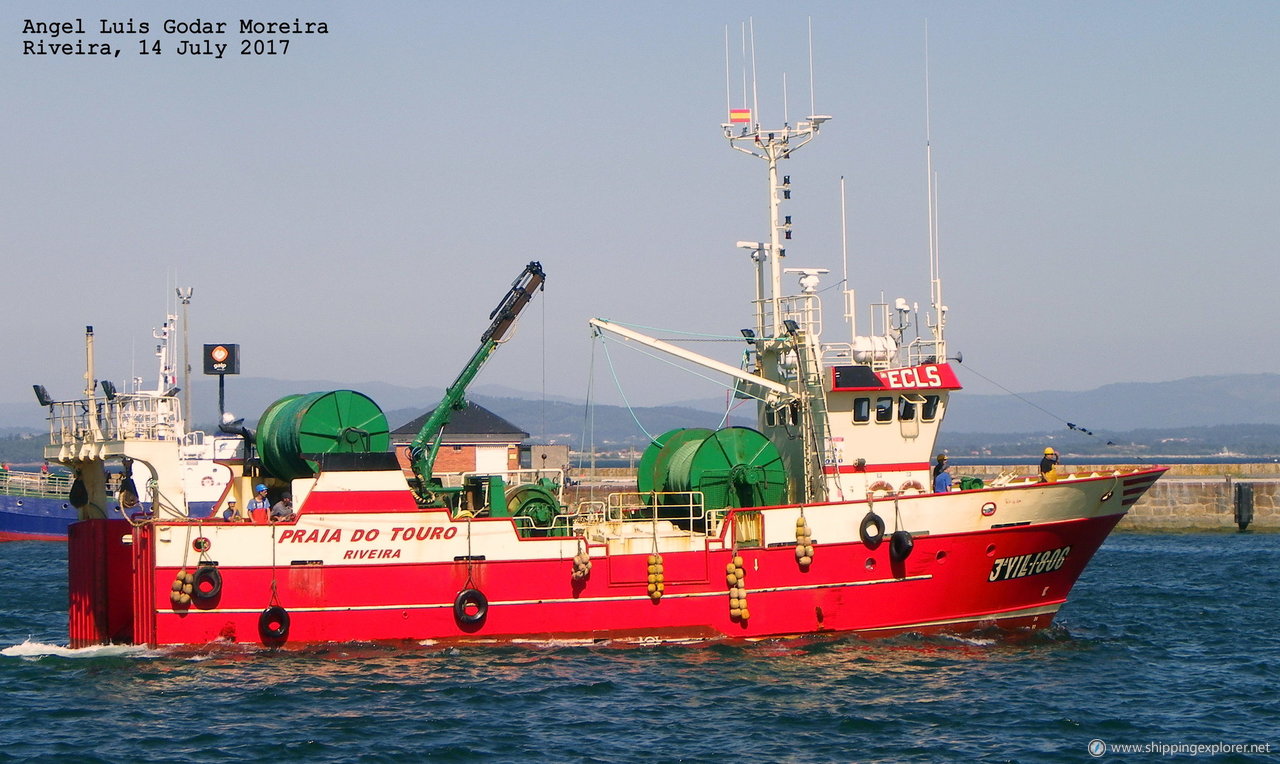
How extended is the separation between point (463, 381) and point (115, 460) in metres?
5.97

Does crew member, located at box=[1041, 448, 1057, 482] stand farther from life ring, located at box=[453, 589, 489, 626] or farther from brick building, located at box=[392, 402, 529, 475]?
brick building, located at box=[392, 402, 529, 475]

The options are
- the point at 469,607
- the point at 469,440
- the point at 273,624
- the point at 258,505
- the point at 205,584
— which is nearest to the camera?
the point at 205,584

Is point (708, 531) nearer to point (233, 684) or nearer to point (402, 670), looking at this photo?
point (402, 670)

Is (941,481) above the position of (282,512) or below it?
above

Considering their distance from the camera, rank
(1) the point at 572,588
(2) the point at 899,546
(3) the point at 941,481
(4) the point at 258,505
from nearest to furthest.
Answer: (1) the point at 572,588 → (2) the point at 899,546 → (4) the point at 258,505 → (3) the point at 941,481

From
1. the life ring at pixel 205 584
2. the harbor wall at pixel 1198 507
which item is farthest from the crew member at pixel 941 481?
the harbor wall at pixel 1198 507

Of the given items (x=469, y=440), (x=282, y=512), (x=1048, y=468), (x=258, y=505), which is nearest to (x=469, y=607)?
(x=282, y=512)

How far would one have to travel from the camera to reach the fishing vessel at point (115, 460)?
69.9 ft

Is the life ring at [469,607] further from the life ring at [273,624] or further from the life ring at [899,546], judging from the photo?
the life ring at [899,546]

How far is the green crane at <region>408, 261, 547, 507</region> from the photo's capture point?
23156 millimetres

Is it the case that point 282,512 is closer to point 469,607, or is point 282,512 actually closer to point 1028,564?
point 469,607

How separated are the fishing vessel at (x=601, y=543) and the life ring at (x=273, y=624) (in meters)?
0.02

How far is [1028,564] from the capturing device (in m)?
22.2

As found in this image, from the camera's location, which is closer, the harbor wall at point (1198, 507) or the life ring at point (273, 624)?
the life ring at point (273, 624)
